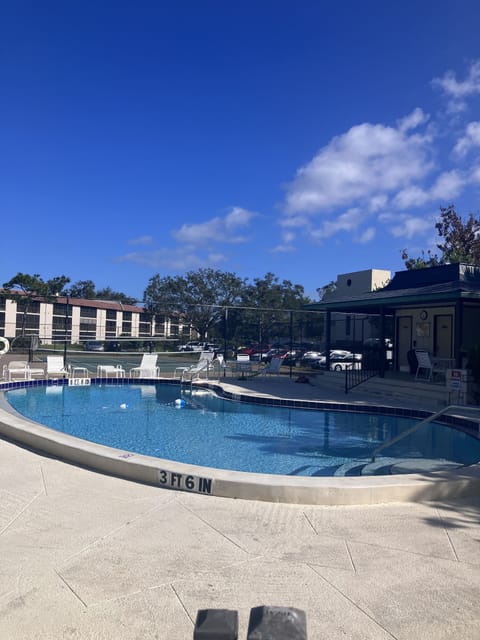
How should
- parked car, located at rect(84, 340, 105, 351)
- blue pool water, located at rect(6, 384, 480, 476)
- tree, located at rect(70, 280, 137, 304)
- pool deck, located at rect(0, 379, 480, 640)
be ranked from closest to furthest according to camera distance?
pool deck, located at rect(0, 379, 480, 640), blue pool water, located at rect(6, 384, 480, 476), parked car, located at rect(84, 340, 105, 351), tree, located at rect(70, 280, 137, 304)

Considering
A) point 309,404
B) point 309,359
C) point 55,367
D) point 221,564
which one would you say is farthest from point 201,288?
point 221,564

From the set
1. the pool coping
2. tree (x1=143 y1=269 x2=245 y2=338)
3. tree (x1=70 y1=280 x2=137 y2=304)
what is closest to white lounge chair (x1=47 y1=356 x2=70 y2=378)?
the pool coping

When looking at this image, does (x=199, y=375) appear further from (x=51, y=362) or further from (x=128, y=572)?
(x=128, y=572)

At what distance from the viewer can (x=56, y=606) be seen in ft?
9.57

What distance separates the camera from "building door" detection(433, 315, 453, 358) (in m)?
16.4

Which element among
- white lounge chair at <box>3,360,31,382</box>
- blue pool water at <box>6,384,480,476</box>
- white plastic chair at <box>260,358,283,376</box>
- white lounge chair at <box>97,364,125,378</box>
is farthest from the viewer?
white plastic chair at <box>260,358,283,376</box>

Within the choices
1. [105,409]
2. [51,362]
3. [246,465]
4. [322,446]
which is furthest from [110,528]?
[51,362]

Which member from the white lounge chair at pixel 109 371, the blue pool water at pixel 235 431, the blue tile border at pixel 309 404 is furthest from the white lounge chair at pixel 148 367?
the blue pool water at pixel 235 431

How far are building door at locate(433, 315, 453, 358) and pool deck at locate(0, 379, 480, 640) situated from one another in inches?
477

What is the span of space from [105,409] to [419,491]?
8990mm

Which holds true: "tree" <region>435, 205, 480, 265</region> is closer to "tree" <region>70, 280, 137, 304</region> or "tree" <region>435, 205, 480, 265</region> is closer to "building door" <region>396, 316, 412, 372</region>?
"building door" <region>396, 316, 412, 372</region>

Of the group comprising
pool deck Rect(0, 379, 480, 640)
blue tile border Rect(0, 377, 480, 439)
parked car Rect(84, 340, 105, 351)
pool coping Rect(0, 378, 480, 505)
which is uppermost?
parked car Rect(84, 340, 105, 351)

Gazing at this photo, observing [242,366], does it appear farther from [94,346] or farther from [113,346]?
[94,346]

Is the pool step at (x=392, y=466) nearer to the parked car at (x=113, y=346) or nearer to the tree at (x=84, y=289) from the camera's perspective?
the parked car at (x=113, y=346)
